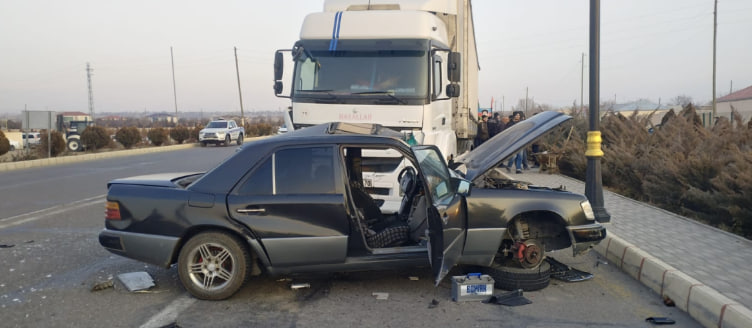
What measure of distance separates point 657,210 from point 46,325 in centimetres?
852

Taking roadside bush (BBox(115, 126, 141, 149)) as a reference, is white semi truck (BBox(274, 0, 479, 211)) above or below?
above

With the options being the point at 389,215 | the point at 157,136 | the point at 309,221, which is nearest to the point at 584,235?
the point at 389,215

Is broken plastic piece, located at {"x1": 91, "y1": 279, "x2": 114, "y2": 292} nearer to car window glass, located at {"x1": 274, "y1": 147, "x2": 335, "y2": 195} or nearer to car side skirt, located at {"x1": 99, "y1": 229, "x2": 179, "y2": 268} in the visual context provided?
car side skirt, located at {"x1": 99, "y1": 229, "x2": 179, "y2": 268}

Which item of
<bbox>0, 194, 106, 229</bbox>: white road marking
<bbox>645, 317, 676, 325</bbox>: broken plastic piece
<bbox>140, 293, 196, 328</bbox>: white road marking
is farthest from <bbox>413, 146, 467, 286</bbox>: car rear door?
<bbox>0, 194, 106, 229</bbox>: white road marking

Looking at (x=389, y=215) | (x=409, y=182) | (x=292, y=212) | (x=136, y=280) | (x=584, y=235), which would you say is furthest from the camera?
(x=389, y=215)

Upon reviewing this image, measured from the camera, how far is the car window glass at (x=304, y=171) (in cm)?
511

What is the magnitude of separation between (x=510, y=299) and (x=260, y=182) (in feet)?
8.11

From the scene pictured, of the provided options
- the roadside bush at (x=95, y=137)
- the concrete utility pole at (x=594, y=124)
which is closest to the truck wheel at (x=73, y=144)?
the roadside bush at (x=95, y=137)

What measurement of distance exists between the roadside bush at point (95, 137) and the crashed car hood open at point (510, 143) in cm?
2855

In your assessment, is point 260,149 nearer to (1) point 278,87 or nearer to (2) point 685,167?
(1) point 278,87

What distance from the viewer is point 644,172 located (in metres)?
11.2

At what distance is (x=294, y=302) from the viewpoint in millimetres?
5031

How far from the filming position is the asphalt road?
4527 mm

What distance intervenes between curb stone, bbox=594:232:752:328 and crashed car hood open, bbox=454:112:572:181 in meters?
1.68
